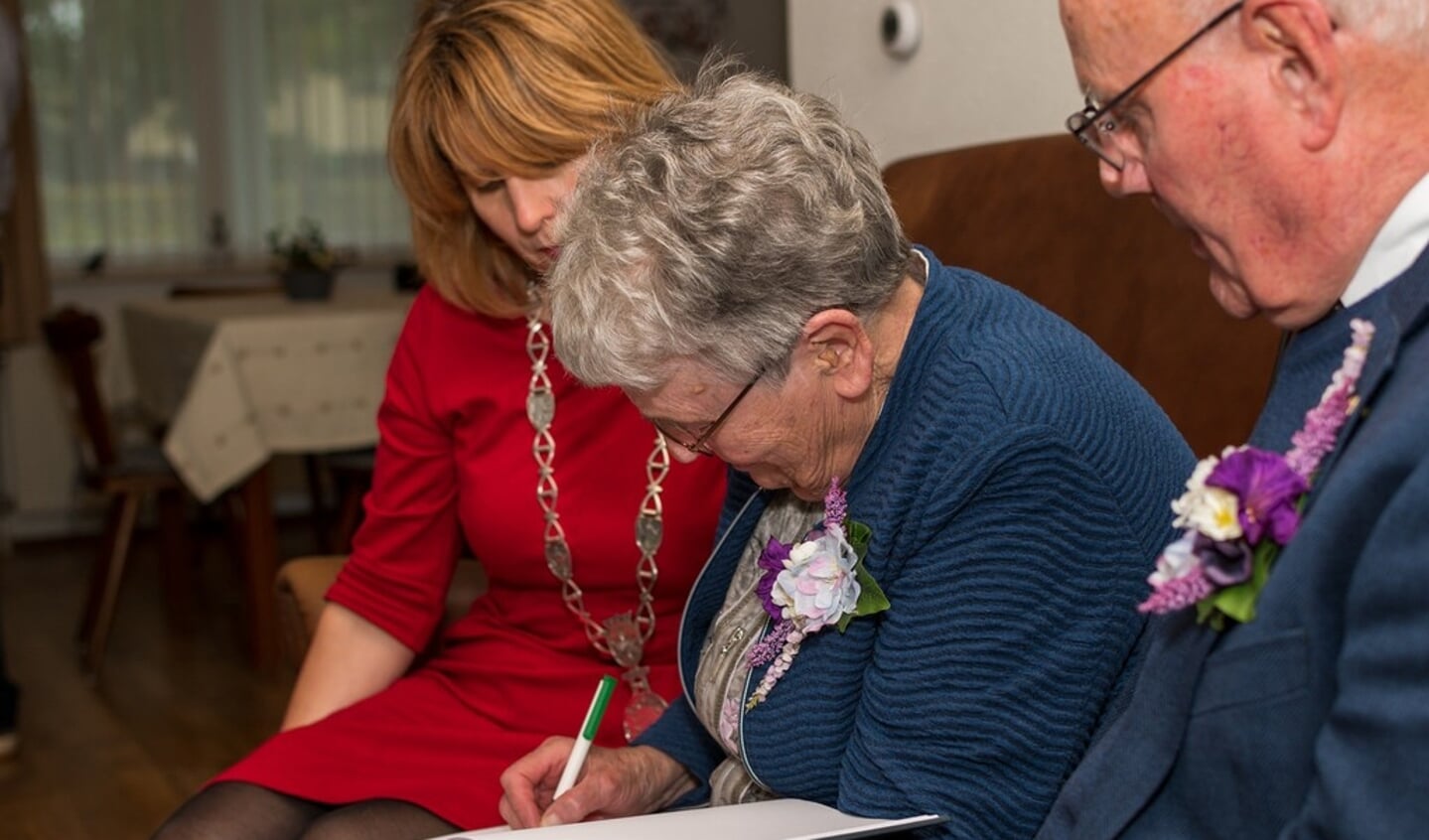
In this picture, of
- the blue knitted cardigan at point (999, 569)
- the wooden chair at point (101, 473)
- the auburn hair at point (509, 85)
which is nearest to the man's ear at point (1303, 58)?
the blue knitted cardigan at point (999, 569)

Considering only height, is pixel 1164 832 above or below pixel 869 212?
below

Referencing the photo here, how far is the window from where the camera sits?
5652mm

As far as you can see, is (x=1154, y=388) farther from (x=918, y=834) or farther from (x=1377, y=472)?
(x=1377, y=472)

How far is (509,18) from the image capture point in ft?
5.39

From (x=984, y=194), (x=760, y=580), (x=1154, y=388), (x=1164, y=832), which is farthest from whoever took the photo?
(x=984, y=194)

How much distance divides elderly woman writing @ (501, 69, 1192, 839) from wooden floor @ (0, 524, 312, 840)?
7.21ft

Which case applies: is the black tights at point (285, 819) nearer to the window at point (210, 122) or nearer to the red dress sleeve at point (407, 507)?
the red dress sleeve at point (407, 507)

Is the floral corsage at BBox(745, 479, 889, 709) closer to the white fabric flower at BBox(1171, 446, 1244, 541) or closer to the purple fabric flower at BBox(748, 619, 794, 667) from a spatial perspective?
the purple fabric flower at BBox(748, 619, 794, 667)

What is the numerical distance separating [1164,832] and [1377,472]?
26cm

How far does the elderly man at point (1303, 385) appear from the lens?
747 mm

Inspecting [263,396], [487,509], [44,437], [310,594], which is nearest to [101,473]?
[263,396]

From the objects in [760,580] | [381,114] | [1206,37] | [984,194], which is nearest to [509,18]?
[984,194]

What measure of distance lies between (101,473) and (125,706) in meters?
0.75

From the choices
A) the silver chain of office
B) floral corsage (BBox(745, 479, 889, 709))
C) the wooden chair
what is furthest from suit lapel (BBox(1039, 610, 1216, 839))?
the wooden chair
